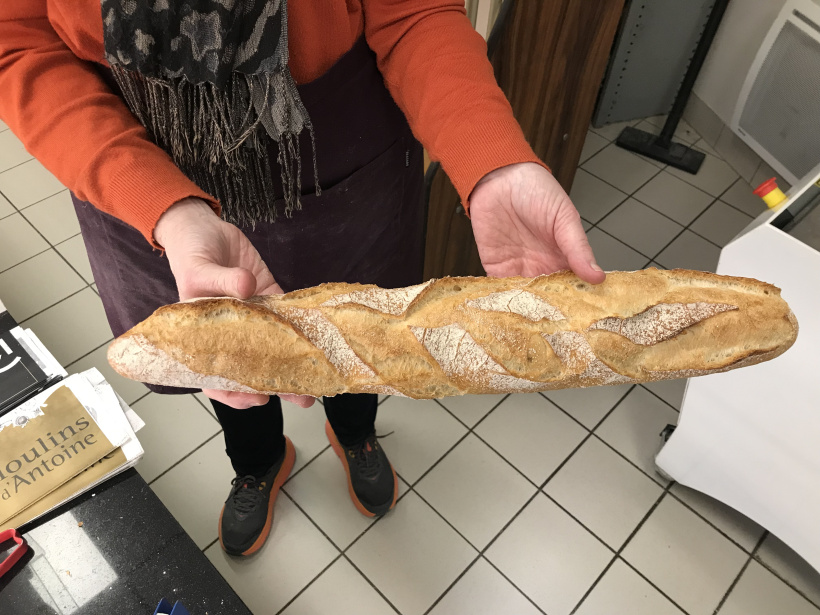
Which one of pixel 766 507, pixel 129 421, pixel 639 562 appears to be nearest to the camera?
pixel 129 421

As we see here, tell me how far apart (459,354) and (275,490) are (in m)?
1.07

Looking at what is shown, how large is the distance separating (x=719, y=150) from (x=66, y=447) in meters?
3.14

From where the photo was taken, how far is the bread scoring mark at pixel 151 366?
826 mm

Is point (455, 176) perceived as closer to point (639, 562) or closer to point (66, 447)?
point (66, 447)

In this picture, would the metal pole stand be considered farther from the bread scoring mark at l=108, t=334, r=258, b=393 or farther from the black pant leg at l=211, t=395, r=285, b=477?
the bread scoring mark at l=108, t=334, r=258, b=393

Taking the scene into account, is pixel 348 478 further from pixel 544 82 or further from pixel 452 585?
pixel 544 82

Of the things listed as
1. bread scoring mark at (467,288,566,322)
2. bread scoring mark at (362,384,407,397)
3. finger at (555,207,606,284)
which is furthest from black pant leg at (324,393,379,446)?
finger at (555,207,606,284)

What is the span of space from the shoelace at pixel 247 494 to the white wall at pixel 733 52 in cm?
283

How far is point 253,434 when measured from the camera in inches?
55.3

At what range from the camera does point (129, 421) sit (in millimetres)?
1221

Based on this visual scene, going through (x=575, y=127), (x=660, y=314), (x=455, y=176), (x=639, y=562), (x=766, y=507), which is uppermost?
(x=455, y=176)

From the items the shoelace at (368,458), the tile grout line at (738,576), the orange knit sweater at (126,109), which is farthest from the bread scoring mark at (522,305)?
the tile grout line at (738,576)

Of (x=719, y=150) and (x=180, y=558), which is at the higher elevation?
(x=719, y=150)

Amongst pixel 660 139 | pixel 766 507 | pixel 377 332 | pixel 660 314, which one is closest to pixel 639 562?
pixel 766 507
